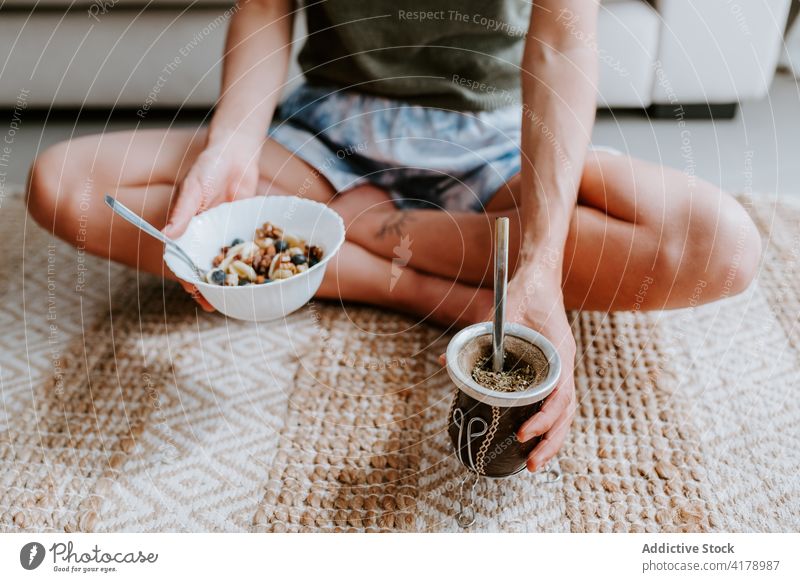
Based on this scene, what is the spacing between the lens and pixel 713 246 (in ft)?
1.37

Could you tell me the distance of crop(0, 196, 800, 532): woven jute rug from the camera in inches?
14.6

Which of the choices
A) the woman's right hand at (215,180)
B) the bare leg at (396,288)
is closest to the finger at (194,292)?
the woman's right hand at (215,180)

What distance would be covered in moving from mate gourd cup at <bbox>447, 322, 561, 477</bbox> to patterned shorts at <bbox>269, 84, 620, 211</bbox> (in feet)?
0.66

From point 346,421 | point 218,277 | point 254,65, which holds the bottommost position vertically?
point 346,421

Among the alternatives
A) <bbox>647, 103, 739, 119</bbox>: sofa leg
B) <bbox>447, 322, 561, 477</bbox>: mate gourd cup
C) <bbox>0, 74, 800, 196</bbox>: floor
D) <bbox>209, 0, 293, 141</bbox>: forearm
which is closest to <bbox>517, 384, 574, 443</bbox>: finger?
<bbox>447, 322, 561, 477</bbox>: mate gourd cup

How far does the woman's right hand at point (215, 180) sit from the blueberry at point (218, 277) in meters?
0.01

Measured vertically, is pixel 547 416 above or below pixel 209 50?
below

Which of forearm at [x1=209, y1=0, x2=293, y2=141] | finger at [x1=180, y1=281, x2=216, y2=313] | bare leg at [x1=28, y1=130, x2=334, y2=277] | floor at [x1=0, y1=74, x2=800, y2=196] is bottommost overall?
floor at [x1=0, y1=74, x2=800, y2=196]

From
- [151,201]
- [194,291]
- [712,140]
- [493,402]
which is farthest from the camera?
[712,140]

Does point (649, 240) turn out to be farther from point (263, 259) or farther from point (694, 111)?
point (694, 111)

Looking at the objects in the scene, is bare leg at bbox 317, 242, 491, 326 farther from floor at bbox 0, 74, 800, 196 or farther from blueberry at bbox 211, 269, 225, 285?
floor at bbox 0, 74, 800, 196

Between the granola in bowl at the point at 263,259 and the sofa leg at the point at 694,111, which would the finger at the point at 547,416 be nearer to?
the granola in bowl at the point at 263,259

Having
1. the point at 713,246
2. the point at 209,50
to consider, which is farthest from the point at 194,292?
the point at 209,50

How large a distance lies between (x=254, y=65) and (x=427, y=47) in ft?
0.47
